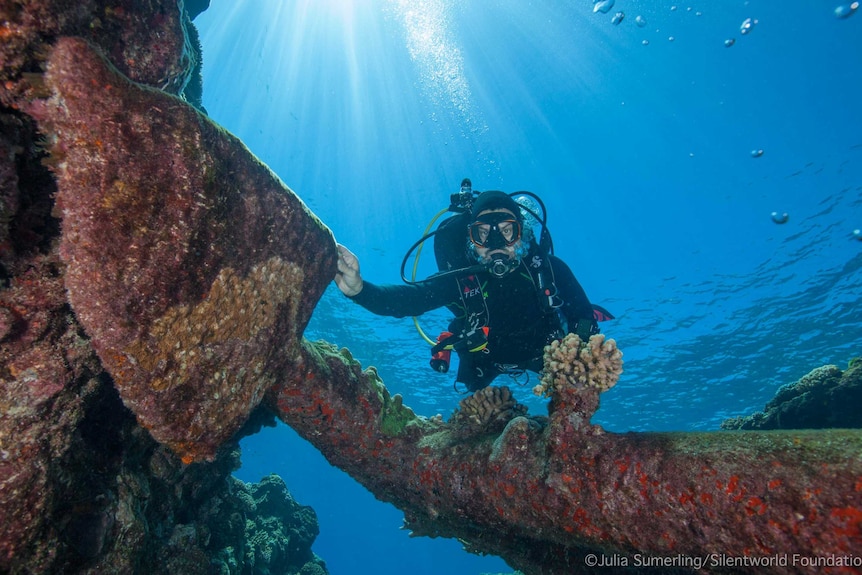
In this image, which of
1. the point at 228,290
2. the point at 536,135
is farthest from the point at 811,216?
the point at 228,290

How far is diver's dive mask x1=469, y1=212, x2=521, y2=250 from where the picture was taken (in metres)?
6.03

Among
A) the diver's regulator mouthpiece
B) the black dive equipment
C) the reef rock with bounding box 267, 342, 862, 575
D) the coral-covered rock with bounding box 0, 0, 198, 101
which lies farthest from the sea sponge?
the coral-covered rock with bounding box 0, 0, 198, 101

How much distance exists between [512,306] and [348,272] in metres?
2.95

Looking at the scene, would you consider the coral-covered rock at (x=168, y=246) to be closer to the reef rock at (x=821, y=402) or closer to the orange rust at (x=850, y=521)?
the orange rust at (x=850, y=521)

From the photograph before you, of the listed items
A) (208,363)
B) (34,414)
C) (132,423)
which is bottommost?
(34,414)

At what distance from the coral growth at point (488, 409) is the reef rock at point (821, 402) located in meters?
6.64

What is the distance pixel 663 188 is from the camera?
72.9ft

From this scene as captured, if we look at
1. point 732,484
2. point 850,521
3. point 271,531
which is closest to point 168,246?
point 732,484

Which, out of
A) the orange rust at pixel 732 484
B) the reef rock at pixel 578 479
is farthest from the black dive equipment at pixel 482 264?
the orange rust at pixel 732 484

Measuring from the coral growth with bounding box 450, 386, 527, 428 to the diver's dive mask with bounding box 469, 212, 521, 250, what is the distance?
2.42m

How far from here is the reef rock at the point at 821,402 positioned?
682 cm

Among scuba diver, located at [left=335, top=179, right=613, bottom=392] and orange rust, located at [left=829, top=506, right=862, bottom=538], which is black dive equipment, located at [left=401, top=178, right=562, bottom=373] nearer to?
scuba diver, located at [left=335, top=179, right=613, bottom=392]

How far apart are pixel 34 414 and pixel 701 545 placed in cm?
445

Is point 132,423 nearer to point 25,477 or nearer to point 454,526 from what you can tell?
point 25,477
